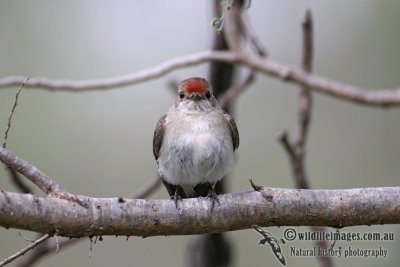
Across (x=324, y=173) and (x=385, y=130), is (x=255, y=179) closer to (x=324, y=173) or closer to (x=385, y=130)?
(x=324, y=173)

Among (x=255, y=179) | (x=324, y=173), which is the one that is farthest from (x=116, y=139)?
(x=324, y=173)

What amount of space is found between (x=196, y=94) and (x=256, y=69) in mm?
966

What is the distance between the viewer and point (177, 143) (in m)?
4.82

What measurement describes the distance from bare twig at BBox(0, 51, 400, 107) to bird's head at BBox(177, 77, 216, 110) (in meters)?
0.44

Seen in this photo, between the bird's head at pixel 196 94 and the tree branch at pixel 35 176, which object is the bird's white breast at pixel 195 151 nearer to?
the bird's head at pixel 196 94

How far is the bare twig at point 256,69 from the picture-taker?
5.16 m

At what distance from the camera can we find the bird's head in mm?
5215

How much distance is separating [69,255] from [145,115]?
2.61 m

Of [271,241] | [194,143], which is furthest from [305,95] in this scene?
[271,241]

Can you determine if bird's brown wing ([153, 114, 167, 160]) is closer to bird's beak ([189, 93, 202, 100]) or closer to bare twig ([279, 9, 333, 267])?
bird's beak ([189, 93, 202, 100])

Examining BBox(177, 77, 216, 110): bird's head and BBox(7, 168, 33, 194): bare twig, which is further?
BBox(177, 77, 216, 110): bird's head

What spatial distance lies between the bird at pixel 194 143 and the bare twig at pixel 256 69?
1.71 feet

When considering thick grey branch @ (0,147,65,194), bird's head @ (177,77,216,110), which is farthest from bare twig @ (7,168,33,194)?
bird's head @ (177,77,216,110)

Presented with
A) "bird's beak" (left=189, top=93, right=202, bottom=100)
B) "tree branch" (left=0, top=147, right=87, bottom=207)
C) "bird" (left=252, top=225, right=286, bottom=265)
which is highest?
"bird's beak" (left=189, top=93, right=202, bottom=100)
